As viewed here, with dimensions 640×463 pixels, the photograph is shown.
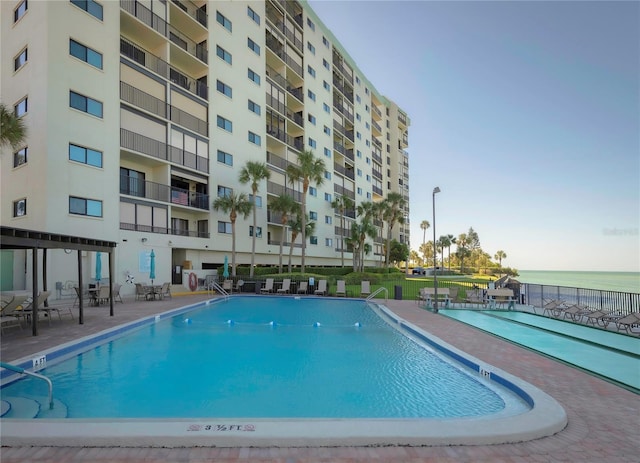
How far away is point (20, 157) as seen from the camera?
737 inches

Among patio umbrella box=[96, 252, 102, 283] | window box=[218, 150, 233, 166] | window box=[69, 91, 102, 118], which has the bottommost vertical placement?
patio umbrella box=[96, 252, 102, 283]

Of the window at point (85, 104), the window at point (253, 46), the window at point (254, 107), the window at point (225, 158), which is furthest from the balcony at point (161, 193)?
the window at point (253, 46)

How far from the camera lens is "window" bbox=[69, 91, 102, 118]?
18.7 m

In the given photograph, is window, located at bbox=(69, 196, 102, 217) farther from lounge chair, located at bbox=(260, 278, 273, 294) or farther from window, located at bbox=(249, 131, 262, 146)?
window, located at bbox=(249, 131, 262, 146)

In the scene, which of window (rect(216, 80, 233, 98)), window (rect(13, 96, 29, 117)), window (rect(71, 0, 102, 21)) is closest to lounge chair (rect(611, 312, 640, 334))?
window (rect(13, 96, 29, 117))

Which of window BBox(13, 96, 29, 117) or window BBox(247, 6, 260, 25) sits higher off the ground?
window BBox(247, 6, 260, 25)

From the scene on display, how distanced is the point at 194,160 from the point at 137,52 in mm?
7728

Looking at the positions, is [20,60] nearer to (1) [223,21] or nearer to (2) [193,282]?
(1) [223,21]

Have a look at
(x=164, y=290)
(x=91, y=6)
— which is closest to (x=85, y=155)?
(x=91, y=6)

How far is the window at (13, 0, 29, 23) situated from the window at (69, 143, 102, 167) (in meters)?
7.93

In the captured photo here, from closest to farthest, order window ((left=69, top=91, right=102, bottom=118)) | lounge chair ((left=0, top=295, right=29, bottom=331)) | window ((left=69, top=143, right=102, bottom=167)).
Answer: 1. lounge chair ((left=0, top=295, right=29, bottom=331))
2. window ((left=69, top=143, right=102, bottom=167))
3. window ((left=69, top=91, right=102, bottom=118))

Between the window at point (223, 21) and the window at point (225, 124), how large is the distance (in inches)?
306

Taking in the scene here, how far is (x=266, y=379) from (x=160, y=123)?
22.0 m

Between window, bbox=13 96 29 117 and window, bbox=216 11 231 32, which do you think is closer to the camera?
window, bbox=13 96 29 117
